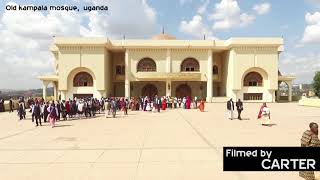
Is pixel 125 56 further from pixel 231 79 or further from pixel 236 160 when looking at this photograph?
pixel 236 160

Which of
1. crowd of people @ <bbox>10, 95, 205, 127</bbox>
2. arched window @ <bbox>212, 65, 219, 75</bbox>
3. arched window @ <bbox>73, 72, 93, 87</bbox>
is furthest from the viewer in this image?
arched window @ <bbox>212, 65, 219, 75</bbox>

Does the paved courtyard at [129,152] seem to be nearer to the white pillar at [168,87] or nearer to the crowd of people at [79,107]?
the crowd of people at [79,107]

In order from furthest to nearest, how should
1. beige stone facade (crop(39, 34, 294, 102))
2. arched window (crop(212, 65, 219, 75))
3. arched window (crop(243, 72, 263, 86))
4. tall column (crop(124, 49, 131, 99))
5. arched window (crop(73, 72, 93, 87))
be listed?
arched window (crop(212, 65, 219, 75)) < arched window (crop(243, 72, 263, 86)) < tall column (crop(124, 49, 131, 99)) < arched window (crop(73, 72, 93, 87)) < beige stone facade (crop(39, 34, 294, 102))

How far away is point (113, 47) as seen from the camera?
4175 cm

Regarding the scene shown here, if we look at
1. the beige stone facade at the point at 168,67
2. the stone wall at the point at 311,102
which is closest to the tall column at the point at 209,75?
the beige stone facade at the point at 168,67

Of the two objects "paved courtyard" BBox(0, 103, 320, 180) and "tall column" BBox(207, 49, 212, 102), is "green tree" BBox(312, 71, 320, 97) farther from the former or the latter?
"paved courtyard" BBox(0, 103, 320, 180)

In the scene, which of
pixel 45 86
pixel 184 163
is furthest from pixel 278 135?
pixel 45 86

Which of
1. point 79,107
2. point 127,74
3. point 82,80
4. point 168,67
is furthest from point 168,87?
point 79,107

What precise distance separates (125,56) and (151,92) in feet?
19.6

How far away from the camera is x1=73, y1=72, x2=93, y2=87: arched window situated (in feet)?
135

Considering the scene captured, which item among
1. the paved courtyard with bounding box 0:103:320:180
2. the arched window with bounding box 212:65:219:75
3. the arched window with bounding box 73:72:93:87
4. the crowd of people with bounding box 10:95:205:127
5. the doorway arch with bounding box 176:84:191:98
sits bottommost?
the paved courtyard with bounding box 0:103:320:180

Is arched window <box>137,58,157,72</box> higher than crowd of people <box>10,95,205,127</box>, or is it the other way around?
arched window <box>137,58,157,72</box>

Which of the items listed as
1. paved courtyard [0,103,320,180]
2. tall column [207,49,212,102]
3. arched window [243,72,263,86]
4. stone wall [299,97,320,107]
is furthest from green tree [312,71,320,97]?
paved courtyard [0,103,320,180]

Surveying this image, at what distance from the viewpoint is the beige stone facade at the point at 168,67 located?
39.7 meters
